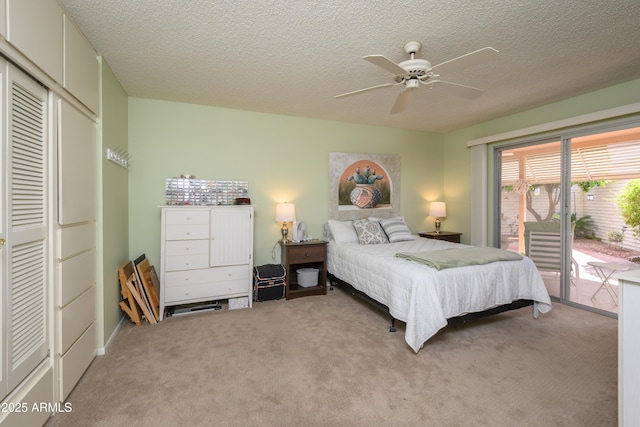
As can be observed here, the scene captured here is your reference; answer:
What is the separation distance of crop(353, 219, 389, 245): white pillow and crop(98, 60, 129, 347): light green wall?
9.12ft

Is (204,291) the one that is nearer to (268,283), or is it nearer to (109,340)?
(268,283)

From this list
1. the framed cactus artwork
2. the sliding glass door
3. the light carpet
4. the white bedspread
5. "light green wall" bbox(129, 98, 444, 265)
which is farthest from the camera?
the framed cactus artwork

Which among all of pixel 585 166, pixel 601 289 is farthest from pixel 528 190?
pixel 601 289

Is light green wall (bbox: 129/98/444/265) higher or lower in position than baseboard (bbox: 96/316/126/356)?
higher

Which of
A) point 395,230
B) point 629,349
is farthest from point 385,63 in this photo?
point 395,230

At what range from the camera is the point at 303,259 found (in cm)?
368

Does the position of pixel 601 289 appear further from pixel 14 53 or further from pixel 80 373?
pixel 14 53

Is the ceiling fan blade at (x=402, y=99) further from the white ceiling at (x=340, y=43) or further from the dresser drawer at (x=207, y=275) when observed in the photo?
the dresser drawer at (x=207, y=275)

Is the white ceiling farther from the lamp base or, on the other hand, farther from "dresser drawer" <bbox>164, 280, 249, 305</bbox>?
"dresser drawer" <bbox>164, 280, 249, 305</bbox>

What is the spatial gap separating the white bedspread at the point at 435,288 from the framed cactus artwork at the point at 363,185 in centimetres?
136

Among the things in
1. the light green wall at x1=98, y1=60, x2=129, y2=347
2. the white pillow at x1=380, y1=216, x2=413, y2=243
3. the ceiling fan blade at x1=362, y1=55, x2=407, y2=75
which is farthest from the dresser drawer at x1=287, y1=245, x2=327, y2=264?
the ceiling fan blade at x1=362, y1=55, x2=407, y2=75

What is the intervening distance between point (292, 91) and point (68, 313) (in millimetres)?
2708

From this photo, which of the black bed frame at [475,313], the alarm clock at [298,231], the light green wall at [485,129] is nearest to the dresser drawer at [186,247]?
the alarm clock at [298,231]

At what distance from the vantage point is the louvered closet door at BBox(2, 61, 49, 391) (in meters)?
1.32
